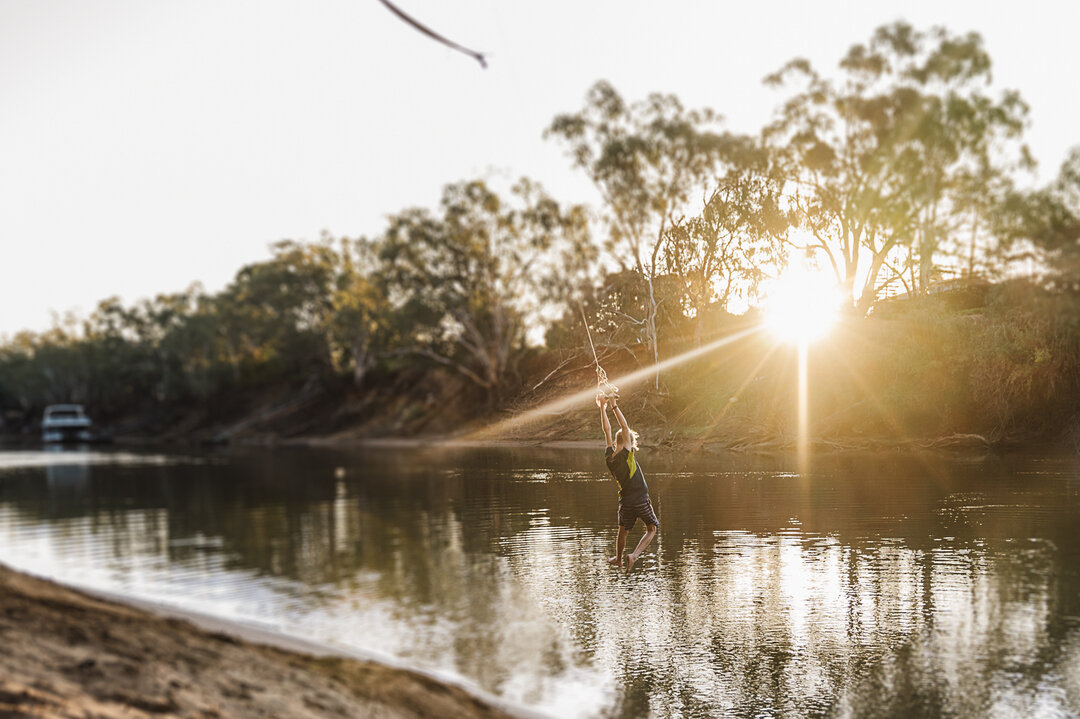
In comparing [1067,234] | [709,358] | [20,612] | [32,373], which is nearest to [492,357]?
[709,358]

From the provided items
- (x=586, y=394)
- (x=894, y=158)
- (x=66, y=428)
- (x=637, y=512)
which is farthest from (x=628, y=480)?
(x=66, y=428)

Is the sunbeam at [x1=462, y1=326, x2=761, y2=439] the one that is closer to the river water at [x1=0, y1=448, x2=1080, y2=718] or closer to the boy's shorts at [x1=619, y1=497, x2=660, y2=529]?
the boy's shorts at [x1=619, y1=497, x2=660, y2=529]

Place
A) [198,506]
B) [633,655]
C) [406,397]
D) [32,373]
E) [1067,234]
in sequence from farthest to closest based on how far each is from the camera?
1. [32,373]
2. [406,397]
3. [198,506]
4. [1067,234]
5. [633,655]

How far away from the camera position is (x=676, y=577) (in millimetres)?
21172

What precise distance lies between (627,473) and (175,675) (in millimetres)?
6942

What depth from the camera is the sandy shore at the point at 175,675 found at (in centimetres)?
1016

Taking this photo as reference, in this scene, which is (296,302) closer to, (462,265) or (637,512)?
(462,265)

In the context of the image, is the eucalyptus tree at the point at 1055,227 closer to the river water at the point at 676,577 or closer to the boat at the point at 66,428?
the river water at the point at 676,577

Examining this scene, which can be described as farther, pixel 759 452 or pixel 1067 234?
pixel 759 452

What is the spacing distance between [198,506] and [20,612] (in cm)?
3105

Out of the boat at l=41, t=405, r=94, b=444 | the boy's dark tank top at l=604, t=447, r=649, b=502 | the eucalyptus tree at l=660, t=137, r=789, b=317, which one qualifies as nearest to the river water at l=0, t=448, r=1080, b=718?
the boy's dark tank top at l=604, t=447, r=649, b=502

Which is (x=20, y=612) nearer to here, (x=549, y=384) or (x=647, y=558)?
(x=549, y=384)

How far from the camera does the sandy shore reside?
10156mm

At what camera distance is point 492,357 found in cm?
7519
